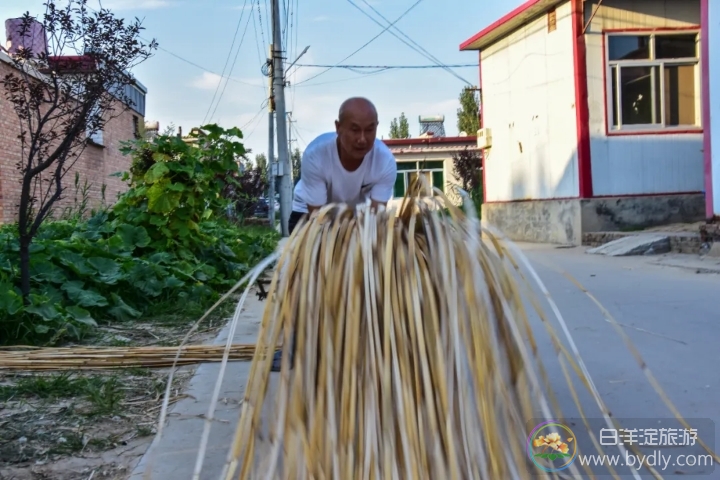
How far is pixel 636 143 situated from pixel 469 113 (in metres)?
25.5

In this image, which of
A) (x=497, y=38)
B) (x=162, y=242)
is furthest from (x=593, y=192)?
(x=162, y=242)

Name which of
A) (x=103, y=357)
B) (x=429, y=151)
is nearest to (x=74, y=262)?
(x=103, y=357)

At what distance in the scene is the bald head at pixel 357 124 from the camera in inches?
99.1

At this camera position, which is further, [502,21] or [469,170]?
[469,170]

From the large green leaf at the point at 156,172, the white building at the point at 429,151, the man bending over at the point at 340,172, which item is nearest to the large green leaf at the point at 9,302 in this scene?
the man bending over at the point at 340,172

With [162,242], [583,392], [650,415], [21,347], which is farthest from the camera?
[162,242]

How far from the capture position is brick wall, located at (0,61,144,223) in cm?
1066

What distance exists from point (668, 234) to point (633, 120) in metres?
3.05

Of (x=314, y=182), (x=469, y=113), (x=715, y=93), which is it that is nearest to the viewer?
(x=314, y=182)

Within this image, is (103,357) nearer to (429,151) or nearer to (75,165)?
(75,165)

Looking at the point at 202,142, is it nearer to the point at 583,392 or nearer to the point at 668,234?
the point at 583,392

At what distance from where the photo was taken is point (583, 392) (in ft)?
8.87

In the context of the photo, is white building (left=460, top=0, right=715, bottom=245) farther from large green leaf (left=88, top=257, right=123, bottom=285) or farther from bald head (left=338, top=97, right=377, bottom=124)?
bald head (left=338, top=97, right=377, bottom=124)

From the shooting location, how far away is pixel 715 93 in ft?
25.9
